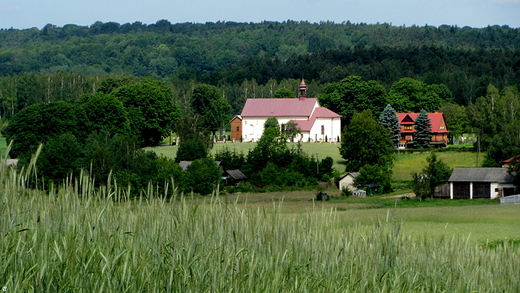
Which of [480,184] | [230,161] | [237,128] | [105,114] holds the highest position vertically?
[105,114]

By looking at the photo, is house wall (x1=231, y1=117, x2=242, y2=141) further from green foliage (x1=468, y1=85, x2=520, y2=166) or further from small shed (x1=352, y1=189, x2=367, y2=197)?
small shed (x1=352, y1=189, x2=367, y2=197)

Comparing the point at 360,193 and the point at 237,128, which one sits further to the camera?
the point at 237,128

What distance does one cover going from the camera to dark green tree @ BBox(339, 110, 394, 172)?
208ft

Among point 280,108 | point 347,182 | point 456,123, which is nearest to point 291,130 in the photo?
point 280,108

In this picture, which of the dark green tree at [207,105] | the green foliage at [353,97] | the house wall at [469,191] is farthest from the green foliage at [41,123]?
the green foliage at [353,97]

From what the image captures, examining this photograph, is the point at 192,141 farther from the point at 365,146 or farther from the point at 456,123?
the point at 456,123

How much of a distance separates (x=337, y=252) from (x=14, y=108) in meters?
119

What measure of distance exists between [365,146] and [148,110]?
3071 centimetres

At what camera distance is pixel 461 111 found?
319 ft

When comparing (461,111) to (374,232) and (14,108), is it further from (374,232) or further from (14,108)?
(374,232)

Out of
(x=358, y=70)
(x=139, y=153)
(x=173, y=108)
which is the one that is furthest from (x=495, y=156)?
(x=358, y=70)

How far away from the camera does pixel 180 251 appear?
23.9 feet

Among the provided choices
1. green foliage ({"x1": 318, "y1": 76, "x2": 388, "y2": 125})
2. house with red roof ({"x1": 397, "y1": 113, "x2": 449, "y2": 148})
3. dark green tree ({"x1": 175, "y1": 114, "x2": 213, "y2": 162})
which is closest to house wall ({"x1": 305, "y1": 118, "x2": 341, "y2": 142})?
green foliage ({"x1": 318, "y1": 76, "x2": 388, "y2": 125})

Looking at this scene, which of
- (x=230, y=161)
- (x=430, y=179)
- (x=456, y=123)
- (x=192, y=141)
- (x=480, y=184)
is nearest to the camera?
(x=430, y=179)
